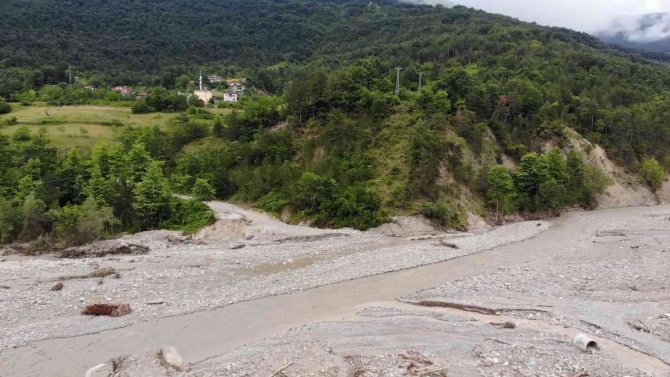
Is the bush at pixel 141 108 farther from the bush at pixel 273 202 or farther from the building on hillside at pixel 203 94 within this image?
the bush at pixel 273 202

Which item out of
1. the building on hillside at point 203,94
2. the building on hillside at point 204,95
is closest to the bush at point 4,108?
the building on hillside at point 203,94

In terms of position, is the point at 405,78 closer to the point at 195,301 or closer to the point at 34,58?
the point at 195,301

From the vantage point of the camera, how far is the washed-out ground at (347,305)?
18.5m

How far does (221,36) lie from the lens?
16125 centimetres

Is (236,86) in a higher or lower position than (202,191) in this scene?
higher

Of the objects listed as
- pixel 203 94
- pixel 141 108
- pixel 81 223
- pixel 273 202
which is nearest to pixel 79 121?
pixel 141 108

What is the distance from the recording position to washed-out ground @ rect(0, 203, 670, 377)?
60.8ft

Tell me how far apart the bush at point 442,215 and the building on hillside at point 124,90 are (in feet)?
254

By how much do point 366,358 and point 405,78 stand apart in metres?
50.1

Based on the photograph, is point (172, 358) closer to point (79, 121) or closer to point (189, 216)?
point (189, 216)

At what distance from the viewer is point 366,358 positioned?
1870 cm

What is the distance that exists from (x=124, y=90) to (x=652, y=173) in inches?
3748

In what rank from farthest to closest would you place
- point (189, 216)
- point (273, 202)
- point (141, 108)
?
point (141, 108) < point (273, 202) < point (189, 216)

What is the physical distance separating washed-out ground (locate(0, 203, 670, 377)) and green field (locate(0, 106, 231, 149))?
33.2 meters
